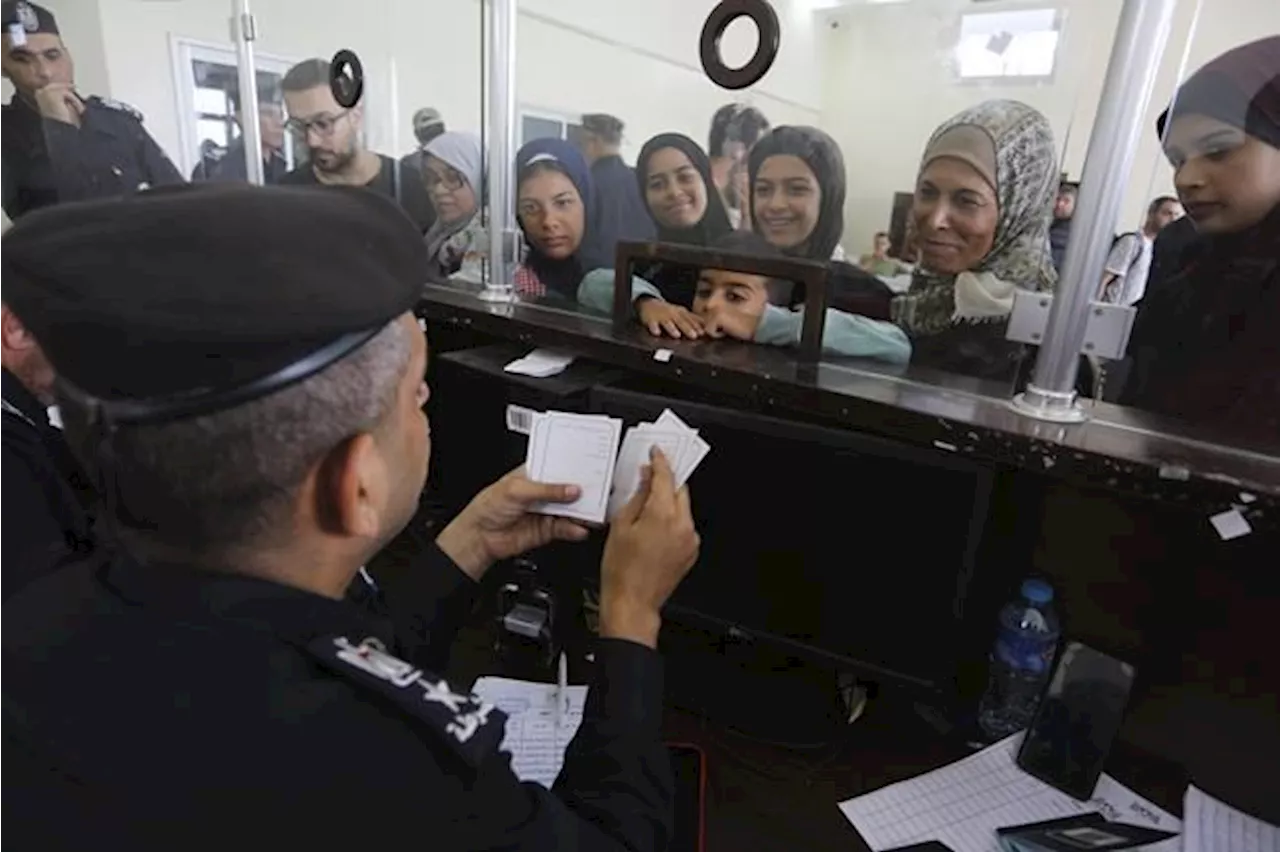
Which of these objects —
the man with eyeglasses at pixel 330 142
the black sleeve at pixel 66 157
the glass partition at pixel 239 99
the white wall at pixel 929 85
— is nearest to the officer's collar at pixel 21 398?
the glass partition at pixel 239 99

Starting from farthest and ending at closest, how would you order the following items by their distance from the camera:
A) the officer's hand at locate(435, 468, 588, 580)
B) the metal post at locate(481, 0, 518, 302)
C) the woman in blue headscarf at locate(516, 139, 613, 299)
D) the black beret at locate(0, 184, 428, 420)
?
the woman in blue headscarf at locate(516, 139, 613, 299), the metal post at locate(481, 0, 518, 302), the officer's hand at locate(435, 468, 588, 580), the black beret at locate(0, 184, 428, 420)

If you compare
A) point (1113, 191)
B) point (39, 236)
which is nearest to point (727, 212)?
point (1113, 191)

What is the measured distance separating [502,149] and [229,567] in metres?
1.00

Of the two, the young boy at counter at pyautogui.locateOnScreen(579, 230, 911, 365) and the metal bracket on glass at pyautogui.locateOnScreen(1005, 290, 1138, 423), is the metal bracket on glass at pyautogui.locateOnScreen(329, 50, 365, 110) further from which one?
the metal bracket on glass at pyautogui.locateOnScreen(1005, 290, 1138, 423)

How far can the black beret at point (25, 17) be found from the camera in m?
2.42

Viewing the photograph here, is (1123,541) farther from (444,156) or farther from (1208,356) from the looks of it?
(444,156)

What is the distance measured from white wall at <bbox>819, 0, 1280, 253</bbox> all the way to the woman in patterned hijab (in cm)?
3

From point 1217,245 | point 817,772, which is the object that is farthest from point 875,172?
point 817,772

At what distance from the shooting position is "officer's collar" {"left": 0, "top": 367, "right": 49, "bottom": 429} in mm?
1163

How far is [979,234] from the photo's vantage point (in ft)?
3.23

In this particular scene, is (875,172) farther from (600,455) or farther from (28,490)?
(28,490)

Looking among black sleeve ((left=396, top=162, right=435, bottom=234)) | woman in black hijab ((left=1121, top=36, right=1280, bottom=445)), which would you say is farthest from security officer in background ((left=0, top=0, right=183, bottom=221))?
woman in black hijab ((left=1121, top=36, right=1280, bottom=445))

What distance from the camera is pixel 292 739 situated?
17.7 inches

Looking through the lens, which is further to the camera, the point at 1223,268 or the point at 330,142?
the point at 330,142
